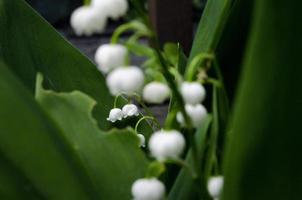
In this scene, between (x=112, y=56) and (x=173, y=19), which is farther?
(x=173, y=19)

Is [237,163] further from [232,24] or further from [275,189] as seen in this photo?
[232,24]

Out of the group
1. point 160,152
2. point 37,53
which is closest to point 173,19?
point 37,53

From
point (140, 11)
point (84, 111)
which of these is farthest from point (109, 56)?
point (84, 111)

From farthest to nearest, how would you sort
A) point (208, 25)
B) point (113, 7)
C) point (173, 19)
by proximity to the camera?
1. point (173, 19)
2. point (208, 25)
3. point (113, 7)

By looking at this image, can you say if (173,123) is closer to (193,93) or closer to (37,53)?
(193,93)

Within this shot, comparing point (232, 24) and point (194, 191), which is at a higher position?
point (232, 24)

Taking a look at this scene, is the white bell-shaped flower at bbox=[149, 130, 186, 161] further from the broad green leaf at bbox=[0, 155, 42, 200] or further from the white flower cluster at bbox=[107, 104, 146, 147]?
the white flower cluster at bbox=[107, 104, 146, 147]

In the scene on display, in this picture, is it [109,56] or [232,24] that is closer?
[109,56]
